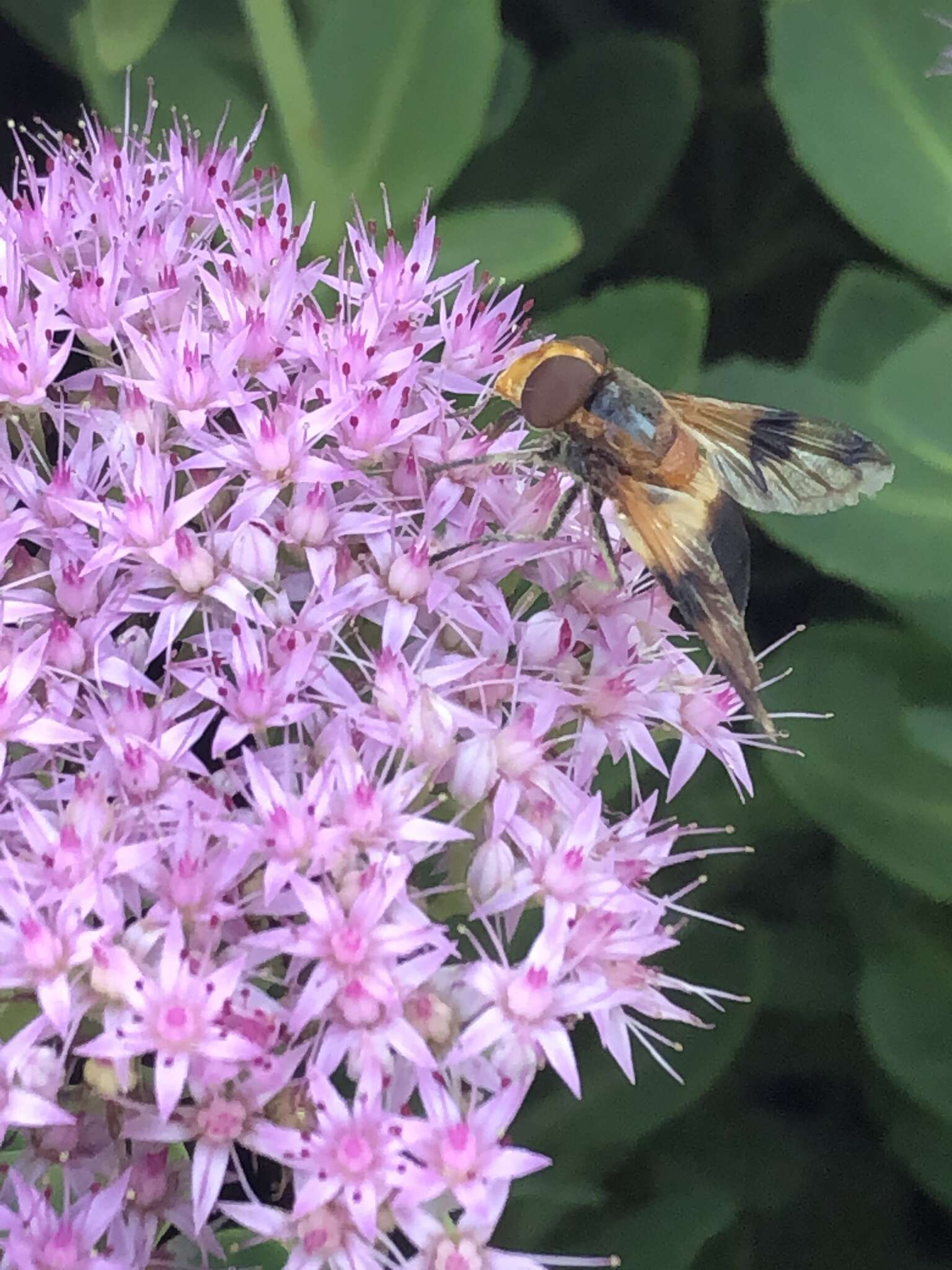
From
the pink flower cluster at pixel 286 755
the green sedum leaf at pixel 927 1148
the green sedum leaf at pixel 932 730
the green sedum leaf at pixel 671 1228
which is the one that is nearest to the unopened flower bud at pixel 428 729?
the pink flower cluster at pixel 286 755

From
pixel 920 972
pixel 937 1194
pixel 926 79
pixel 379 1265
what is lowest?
pixel 937 1194

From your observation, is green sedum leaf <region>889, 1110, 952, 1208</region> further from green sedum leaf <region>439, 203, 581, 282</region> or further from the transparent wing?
green sedum leaf <region>439, 203, 581, 282</region>

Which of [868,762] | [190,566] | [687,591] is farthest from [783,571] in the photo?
[190,566]

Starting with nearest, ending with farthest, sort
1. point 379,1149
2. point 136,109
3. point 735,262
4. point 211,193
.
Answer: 1. point 379,1149
2. point 211,193
3. point 136,109
4. point 735,262

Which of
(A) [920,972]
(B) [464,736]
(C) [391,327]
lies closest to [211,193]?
(C) [391,327]

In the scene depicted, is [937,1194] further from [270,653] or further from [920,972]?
[270,653]
